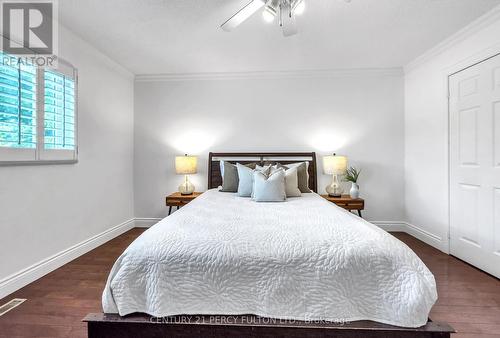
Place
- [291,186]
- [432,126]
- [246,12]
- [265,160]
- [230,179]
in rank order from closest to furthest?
[246,12] → [291,186] → [432,126] → [230,179] → [265,160]

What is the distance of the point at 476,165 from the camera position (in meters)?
2.61

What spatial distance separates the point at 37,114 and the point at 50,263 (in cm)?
148

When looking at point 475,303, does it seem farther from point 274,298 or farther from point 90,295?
point 90,295

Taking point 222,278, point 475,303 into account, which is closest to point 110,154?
point 222,278

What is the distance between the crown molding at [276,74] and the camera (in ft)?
12.6

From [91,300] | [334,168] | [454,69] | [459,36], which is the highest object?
[459,36]

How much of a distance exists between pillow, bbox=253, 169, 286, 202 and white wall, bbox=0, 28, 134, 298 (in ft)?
6.85

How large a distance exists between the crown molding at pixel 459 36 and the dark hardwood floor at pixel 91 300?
2470mm

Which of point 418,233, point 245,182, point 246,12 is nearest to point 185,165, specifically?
point 245,182

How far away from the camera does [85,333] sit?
1.65 m

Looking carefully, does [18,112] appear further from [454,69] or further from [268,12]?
[454,69]

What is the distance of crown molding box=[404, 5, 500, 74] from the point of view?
2.38 metres

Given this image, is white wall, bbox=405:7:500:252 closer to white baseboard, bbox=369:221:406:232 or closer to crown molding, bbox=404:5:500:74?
crown molding, bbox=404:5:500:74

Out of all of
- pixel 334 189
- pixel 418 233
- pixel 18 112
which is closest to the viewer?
pixel 18 112
